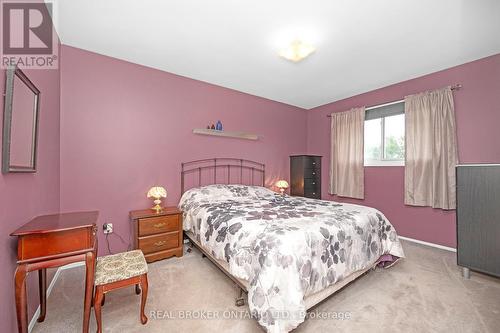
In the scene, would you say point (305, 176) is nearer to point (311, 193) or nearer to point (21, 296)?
point (311, 193)

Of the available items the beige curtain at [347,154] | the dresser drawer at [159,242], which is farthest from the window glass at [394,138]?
the dresser drawer at [159,242]

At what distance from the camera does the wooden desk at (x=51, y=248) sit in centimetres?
127

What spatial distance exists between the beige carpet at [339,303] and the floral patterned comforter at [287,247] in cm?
27

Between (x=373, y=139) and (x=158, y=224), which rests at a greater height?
(x=373, y=139)

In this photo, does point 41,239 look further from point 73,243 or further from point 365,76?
point 365,76

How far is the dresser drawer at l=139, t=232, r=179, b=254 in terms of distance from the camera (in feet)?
8.75

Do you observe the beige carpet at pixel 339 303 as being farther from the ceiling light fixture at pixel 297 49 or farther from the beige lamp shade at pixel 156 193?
the ceiling light fixture at pixel 297 49

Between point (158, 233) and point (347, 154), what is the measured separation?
3.75 metres

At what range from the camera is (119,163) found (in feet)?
9.68

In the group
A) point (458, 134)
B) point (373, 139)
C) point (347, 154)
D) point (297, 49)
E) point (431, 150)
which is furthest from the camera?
point (347, 154)

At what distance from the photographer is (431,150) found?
3270mm

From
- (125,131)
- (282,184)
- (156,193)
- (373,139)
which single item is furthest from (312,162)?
(125,131)

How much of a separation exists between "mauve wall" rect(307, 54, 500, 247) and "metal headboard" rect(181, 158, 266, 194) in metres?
2.03

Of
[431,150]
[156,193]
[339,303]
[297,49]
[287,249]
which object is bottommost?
[339,303]
